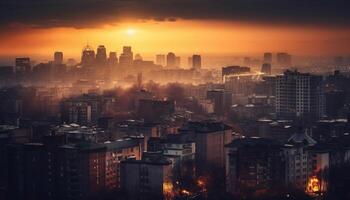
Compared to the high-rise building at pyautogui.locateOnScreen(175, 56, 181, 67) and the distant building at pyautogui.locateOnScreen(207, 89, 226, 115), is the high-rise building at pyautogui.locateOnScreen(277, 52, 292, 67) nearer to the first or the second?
the distant building at pyautogui.locateOnScreen(207, 89, 226, 115)

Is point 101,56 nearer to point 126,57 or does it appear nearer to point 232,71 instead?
point 126,57

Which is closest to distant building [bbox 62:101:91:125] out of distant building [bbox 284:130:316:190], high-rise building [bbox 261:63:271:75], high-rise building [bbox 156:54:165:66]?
high-rise building [bbox 156:54:165:66]

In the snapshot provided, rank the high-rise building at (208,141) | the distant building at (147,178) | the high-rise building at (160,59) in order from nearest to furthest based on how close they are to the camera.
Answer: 1. the distant building at (147,178)
2. the high-rise building at (208,141)
3. the high-rise building at (160,59)

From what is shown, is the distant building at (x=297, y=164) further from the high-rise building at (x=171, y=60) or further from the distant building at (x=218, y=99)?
the high-rise building at (x=171, y=60)

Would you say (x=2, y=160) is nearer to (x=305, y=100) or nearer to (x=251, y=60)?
(x=305, y=100)

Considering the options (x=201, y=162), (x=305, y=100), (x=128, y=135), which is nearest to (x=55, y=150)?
(x=201, y=162)

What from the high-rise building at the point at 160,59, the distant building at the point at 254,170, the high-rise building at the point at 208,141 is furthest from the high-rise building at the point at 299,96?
the distant building at the point at 254,170

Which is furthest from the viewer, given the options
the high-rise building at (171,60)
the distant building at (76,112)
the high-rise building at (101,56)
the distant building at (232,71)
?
the high-rise building at (171,60)

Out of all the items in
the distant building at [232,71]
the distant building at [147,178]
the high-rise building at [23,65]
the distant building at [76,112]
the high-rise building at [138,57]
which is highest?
the high-rise building at [138,57]
